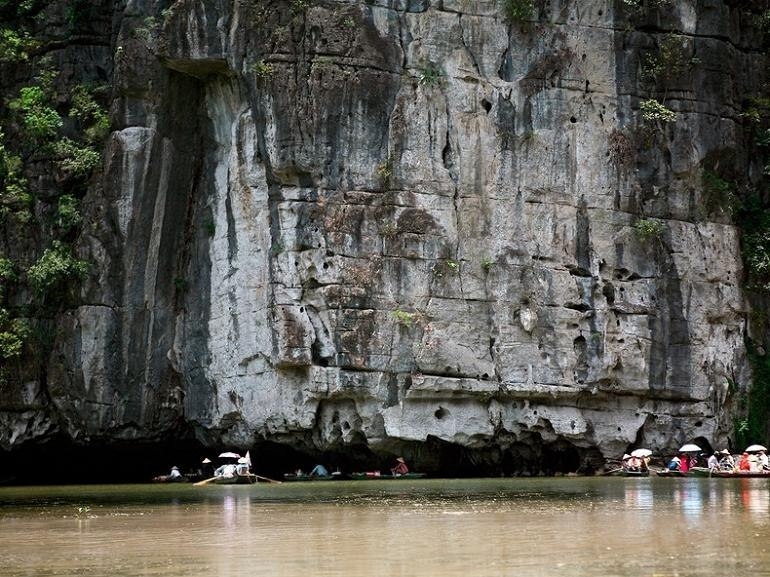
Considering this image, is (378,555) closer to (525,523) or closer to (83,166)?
(525,523)

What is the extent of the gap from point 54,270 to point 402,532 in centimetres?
1593

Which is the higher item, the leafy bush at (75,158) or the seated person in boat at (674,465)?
the leafy bush at (75,158)

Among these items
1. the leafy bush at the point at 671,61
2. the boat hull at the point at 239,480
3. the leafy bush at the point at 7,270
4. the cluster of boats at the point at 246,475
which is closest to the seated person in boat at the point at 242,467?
the cluster of boats at the point at 246,475

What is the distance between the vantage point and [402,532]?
1396cm

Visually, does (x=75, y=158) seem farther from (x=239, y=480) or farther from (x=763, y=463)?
(x=763, y=463)

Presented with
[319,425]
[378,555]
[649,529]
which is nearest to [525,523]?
[649,529]

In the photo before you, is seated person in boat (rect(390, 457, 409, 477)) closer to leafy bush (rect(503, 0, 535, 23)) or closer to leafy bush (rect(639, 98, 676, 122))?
leafy bush (rect(639, 98, 676, 122))

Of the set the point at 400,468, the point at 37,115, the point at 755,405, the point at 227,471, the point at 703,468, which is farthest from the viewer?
the point at 37,115

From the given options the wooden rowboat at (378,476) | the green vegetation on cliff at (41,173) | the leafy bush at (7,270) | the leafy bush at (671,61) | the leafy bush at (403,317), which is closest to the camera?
the leafy bush at (403,317)

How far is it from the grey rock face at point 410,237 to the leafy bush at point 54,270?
1.71 ft

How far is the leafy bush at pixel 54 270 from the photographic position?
2795cm

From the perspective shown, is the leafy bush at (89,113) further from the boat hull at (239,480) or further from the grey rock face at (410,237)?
the boat hull at (239,480)

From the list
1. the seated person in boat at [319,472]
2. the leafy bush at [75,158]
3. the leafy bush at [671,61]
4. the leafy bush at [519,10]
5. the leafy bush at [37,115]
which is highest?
the leafy bush at [519,10]

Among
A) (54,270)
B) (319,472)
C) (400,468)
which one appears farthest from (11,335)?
(400,468)
